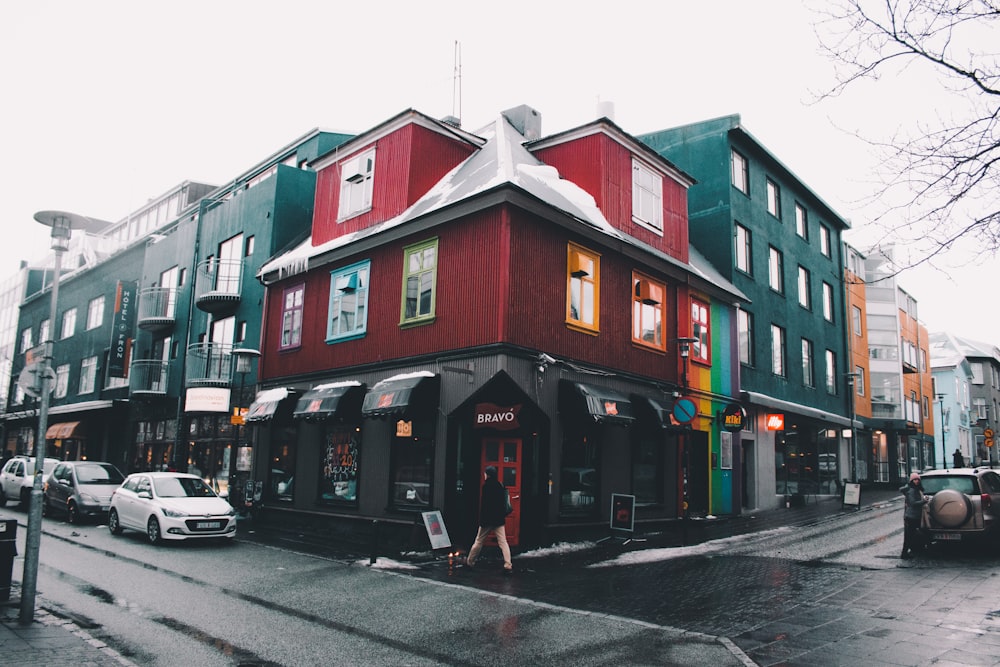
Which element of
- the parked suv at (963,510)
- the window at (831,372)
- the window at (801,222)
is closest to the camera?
the parked suv at (963,510)

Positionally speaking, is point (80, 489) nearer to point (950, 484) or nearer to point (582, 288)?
point (582, 288)

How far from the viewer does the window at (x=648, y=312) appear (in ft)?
61.6

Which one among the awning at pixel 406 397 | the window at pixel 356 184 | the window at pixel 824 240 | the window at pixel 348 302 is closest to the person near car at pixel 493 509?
the awning at pixel 406 397

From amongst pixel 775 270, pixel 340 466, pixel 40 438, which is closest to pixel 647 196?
pixel 775 270

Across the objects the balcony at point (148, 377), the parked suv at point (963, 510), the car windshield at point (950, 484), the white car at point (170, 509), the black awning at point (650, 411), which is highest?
the balcony at point (148, 377)

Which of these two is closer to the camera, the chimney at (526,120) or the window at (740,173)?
the chimney at (526,120)

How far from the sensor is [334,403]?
1662cm

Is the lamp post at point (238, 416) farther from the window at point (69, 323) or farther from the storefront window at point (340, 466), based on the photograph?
the window at point (69, 323)

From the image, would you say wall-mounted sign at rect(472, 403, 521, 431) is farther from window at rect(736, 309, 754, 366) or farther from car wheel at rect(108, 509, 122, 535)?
window at rect(736, 309, 754, 366)

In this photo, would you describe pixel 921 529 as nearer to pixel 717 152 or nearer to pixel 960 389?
pixel 717 152

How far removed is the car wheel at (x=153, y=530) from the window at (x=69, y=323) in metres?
26.4

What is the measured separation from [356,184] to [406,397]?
7.84 meters

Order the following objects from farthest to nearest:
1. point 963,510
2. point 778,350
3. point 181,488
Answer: point 778,350 → point 181,488 → point 963,510

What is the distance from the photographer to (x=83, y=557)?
13.5m
